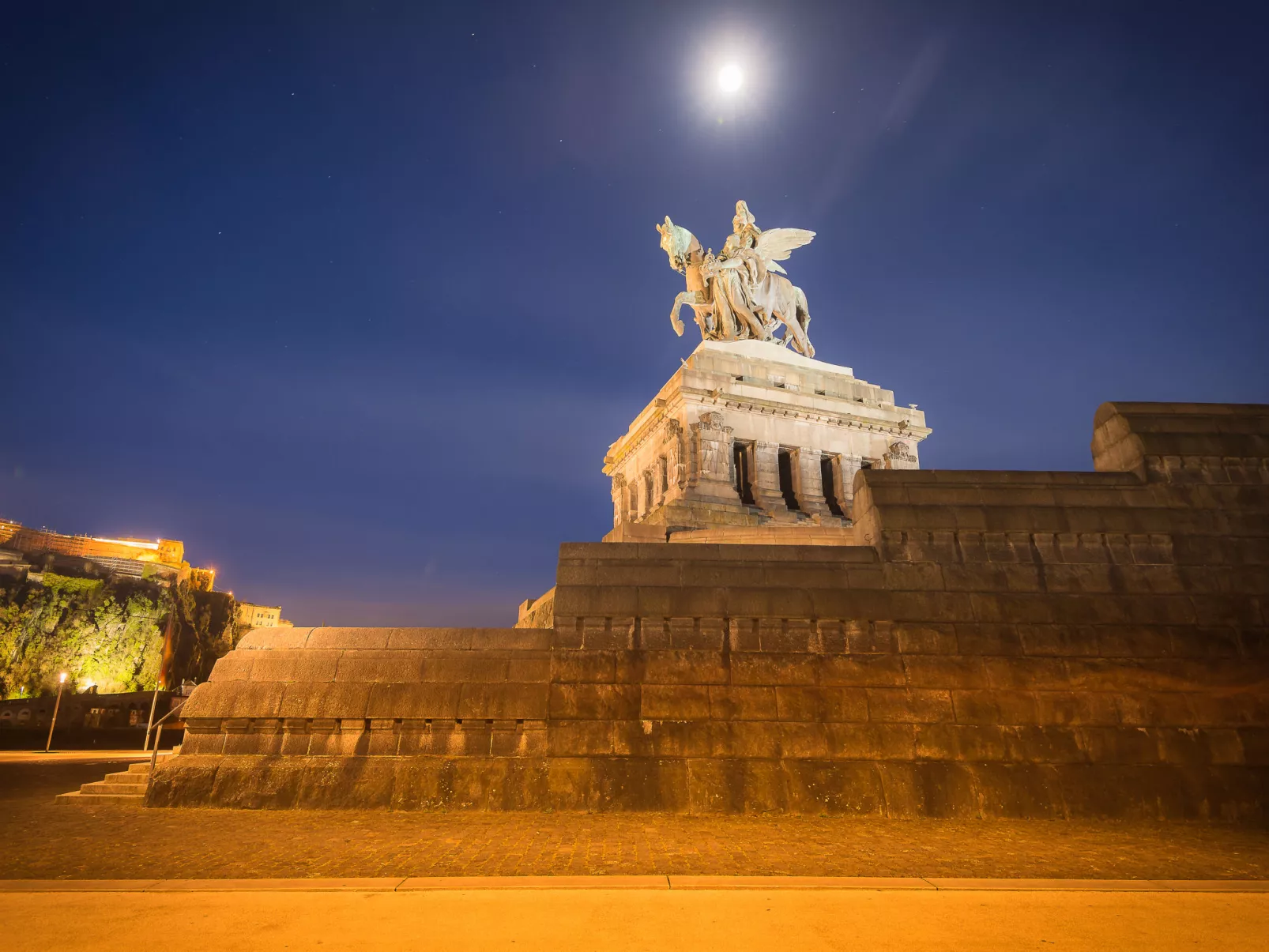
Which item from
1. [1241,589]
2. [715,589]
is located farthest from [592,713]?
[1241,589]

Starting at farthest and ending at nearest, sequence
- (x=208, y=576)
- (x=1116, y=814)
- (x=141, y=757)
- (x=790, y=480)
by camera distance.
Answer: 1. (x=208, y=576)
2. (x=790, y=480)
3. (x=141, y=757)
4. (x=1116, y=814)

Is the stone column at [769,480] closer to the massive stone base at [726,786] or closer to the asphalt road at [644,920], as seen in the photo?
the massive stone base at [726,786]

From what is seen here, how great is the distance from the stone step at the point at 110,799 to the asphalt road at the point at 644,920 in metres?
4.69

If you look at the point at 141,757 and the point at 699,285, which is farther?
the point at 699,285

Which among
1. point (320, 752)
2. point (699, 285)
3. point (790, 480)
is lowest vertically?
point (320, 752)

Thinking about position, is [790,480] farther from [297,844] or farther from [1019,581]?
[297,844]

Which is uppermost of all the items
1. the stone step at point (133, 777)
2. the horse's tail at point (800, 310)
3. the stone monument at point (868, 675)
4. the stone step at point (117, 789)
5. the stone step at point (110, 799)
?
the horse's tail at point (800, 310)

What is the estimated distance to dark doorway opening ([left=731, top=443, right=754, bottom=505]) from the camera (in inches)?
1085

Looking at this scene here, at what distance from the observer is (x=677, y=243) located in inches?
1379

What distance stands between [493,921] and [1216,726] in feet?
Result: 31.8

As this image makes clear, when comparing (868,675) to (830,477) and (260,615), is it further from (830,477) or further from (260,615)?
(260,615)

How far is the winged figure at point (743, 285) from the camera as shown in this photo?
33.5 m

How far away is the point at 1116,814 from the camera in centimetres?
878

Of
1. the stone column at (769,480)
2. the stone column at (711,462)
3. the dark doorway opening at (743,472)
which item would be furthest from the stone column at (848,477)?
the stone column at (711,462)
